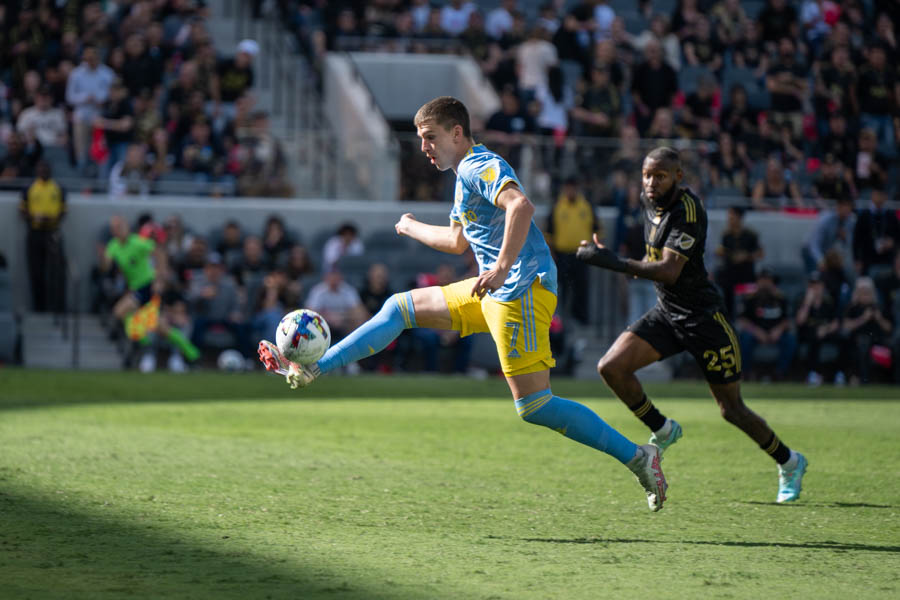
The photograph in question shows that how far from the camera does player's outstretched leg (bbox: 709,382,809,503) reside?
7.20m

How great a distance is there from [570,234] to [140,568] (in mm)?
12650

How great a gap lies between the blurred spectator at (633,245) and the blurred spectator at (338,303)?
3644mm

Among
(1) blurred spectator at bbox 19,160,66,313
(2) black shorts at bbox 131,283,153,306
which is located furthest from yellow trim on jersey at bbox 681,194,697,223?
(1) blurred spectator at bbox 19,160,66,313

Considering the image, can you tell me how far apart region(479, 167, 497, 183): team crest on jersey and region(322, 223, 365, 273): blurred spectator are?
38.6 feet

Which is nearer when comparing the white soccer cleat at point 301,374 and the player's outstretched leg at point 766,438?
the white soccer cleat at point 301,374

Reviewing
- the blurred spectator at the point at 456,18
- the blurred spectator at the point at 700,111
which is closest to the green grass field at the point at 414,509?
the blurred spectator at the point at 700,111

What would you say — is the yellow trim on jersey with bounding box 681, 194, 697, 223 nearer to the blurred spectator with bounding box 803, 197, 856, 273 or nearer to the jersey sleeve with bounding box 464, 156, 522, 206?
the jersey sleeve with bounding box 464, 156, 522, 206

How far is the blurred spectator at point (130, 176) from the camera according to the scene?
60.7 ft

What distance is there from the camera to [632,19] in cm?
2380

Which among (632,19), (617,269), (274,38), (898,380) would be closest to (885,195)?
(898,380)

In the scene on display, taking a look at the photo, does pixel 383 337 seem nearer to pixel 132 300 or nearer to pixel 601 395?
pixel 601 395

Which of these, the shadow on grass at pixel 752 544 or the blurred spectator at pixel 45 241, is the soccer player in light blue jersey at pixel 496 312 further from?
the blurred spectator at pixel 45 241

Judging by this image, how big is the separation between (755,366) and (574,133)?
514 centimetres

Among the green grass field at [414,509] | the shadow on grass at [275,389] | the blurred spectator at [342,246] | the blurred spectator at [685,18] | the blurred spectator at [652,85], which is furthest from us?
the blurred spectator at [685,18]
